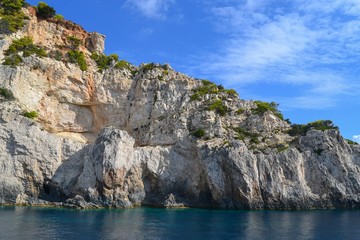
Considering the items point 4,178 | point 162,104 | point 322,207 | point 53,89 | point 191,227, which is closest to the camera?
point 191,227

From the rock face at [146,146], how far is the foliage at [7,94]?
13.7 inches

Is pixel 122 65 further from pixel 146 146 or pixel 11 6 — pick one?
pixel 11 6

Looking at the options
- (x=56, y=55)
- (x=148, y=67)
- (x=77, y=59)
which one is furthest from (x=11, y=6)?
(x=148, y=67)

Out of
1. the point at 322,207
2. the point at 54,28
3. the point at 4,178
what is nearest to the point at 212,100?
the point at 322,207

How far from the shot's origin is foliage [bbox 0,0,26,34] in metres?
65.1

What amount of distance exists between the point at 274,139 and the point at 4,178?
43.6 meters

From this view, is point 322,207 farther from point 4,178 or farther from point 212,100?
point 4,178

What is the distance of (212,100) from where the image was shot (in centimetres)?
7156

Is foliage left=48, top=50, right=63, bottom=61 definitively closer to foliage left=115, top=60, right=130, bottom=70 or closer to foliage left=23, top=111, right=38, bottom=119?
foliage left=115, top=60, right=130, bottom=70

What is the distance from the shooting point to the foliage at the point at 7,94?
2188 inches

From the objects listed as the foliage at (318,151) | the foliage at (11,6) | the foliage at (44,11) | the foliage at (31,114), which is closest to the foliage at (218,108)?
the foliage at (318,151)

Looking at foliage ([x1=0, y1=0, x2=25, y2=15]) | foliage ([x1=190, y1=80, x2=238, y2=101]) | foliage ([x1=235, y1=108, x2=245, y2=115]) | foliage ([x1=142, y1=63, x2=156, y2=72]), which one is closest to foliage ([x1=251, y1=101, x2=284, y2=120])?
foliage ([x1=235, y1=108, x2=245, y2=115])

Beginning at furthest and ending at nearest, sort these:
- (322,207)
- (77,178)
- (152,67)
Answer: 1. (152,67)
2. (322,207)
3. (77,178)

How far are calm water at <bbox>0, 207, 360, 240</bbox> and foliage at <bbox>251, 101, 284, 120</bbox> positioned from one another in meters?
24.1
